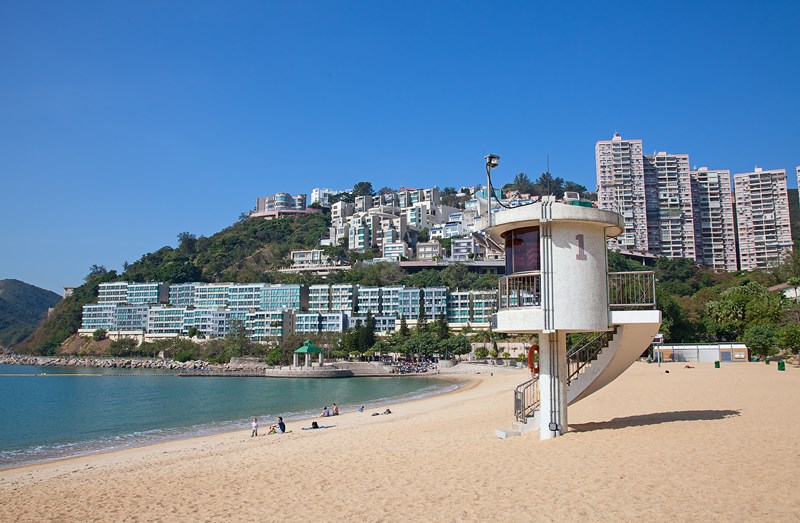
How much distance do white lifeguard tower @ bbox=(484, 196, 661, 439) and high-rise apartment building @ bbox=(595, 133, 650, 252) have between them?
127 metres

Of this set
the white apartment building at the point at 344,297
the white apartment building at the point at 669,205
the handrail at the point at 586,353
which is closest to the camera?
the handrail at the point at 586,353

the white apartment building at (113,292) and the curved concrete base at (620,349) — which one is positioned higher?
the white apartment building at (113,292)

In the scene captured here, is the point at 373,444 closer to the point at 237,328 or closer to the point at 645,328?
the point at 645,328

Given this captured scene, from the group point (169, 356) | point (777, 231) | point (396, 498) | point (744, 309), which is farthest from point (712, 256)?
point (396, 498)

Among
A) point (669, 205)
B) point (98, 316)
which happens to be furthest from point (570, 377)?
point (669, 205)

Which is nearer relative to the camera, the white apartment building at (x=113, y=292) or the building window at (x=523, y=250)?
the building window at (x=523, y=250)

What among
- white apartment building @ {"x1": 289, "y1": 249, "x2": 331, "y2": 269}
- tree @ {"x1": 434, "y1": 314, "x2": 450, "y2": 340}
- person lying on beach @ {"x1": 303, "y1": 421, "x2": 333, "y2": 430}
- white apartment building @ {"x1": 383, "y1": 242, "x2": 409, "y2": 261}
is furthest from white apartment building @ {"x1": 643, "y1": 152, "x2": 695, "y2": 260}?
person lying on beach @ {"x1": 303, "y1": 421, "x2": 333, "y2": 430}

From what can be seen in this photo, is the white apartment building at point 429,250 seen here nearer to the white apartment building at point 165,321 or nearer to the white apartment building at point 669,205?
the white apartment building at point 669,205

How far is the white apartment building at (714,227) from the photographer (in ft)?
443

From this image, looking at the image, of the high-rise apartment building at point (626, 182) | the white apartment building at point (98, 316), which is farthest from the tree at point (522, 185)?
the white apartment building at point (98, 316)

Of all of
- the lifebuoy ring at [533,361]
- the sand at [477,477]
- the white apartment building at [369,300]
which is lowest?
the sand at [477,477]

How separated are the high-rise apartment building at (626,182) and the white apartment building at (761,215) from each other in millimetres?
21611

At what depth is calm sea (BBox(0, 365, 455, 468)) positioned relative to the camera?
25672 mm

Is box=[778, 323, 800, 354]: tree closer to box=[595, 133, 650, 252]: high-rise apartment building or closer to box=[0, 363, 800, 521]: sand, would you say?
box=[0, 363, 800, 521]: sand
